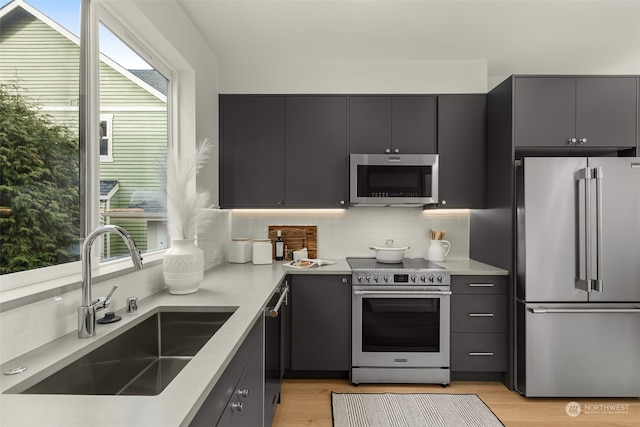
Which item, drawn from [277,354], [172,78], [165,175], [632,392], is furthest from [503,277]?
[172,78]

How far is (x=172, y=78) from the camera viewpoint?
2639 millimetres

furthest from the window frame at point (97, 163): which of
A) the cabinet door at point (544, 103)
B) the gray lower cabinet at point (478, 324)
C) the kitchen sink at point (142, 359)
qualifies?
the cabinet door at point (544, 103)

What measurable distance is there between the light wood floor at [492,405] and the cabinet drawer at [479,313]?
1.48 feet

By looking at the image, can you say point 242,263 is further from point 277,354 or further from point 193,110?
point 193,110

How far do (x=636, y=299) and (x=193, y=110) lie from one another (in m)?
3.41

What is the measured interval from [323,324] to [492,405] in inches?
51.2

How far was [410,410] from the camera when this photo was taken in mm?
2451

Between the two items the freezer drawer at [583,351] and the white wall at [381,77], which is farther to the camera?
the white wall at [381,77]

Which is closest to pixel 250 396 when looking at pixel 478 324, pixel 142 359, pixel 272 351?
pixel 142 359

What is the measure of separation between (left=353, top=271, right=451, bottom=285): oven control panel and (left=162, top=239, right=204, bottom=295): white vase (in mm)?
1274

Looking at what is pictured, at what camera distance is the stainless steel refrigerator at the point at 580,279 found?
99.7 inches

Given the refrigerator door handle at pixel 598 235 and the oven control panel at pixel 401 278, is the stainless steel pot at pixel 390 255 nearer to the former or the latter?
the oven control panel at pixel 401 278

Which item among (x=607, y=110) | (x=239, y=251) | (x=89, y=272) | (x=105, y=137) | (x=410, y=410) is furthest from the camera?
(x=239, y=251)

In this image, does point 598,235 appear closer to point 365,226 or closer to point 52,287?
point 365,226
